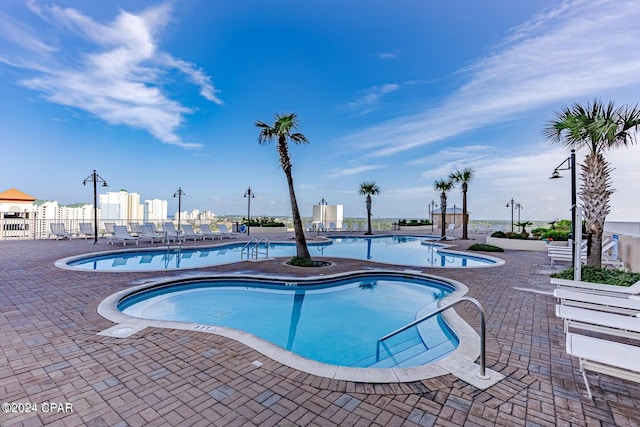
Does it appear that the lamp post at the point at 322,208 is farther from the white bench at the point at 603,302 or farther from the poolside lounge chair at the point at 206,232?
the white bench at the point at 603,302

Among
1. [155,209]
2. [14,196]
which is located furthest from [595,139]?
[155,209]

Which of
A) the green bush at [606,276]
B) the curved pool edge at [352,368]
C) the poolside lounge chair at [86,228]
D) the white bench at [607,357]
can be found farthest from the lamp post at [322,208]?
the white bench at [607,357]

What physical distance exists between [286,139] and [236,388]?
7.55 m

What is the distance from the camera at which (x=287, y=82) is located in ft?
47.8

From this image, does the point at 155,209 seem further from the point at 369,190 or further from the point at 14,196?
the point at 369,190

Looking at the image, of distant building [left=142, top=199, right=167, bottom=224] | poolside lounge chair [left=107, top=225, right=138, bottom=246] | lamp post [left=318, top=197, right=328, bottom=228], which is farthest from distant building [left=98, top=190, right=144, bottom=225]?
lamp post [left=318, top=197, right=328, bottom=228]

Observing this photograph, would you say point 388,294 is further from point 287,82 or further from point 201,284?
point 287,82

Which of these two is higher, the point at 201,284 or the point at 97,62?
the point at 97,62

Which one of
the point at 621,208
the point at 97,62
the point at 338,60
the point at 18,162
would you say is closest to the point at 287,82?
the point at 338,60

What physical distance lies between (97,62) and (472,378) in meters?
15.0

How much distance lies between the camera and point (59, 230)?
1464cm

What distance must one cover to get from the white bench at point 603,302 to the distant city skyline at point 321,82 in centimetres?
366

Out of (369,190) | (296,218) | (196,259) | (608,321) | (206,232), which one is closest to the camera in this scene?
(608,321)

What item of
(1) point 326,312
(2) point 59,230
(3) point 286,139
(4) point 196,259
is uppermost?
(3) point 286,139
